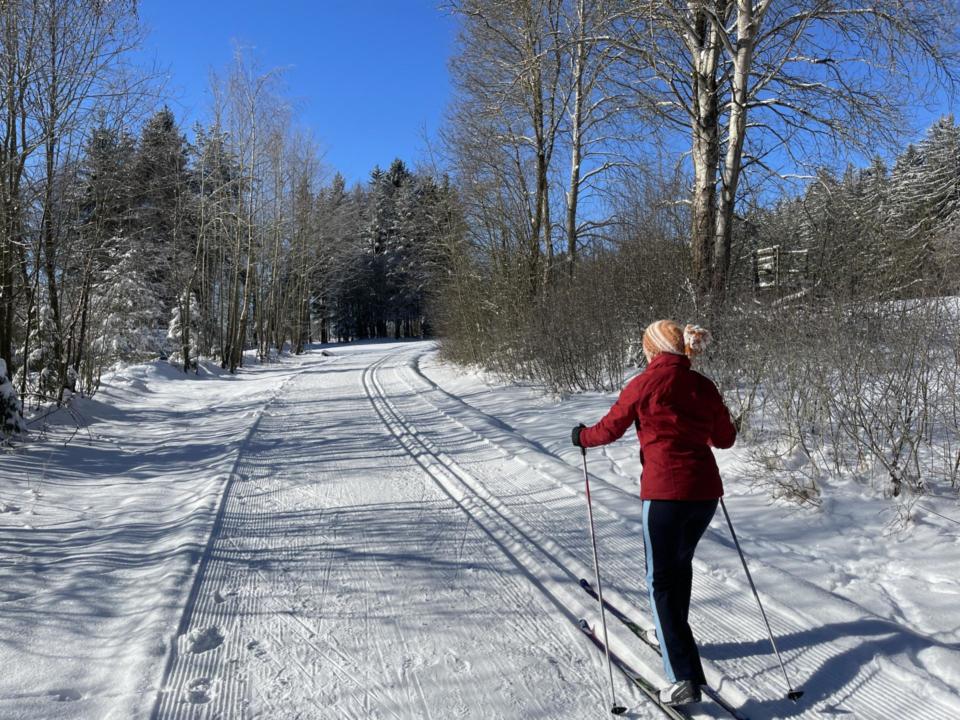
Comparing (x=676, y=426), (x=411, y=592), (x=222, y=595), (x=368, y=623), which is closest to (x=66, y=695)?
(x=222, y=595)

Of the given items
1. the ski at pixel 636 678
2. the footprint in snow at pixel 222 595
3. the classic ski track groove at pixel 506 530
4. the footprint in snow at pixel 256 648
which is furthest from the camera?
the footprint in snow at pixel 222 595

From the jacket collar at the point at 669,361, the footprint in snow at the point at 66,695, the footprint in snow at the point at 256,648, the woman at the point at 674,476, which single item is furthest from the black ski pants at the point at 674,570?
the footprint in snow at the point at 66,695

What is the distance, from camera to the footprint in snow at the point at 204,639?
364 cm

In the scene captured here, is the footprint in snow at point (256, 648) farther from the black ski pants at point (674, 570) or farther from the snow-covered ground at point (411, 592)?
the black ski pants at point (674, 570)

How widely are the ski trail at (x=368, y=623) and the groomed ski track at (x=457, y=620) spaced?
0.04 feet

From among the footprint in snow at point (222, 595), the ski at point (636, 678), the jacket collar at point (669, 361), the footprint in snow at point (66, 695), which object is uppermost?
the jacket collar at point (669, 361)

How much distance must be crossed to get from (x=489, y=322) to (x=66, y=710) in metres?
16.9

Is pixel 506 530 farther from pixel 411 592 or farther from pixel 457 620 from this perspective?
pixel 457 620

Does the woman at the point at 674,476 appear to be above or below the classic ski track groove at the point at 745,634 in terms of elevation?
above

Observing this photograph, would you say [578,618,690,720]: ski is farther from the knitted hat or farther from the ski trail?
the knitted hat

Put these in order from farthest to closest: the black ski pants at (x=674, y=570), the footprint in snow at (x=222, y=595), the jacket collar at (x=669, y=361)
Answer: the footprint in snow at (x=222, y=595), the jacket collar at (x=669, y=361), the black ski pants at (x=674, y=570)

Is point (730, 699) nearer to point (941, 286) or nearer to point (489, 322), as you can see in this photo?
point (941, 286)

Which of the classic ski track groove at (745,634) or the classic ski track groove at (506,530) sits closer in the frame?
the classic ski track groove at (745,634)

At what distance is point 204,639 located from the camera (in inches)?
147
